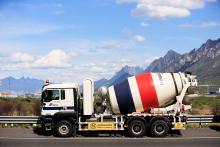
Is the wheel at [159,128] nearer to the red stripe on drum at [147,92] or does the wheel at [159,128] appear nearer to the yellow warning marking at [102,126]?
the red stripe on drum at [147,92]

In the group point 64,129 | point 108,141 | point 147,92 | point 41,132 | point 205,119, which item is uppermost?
point 147,92

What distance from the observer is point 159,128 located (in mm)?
19359

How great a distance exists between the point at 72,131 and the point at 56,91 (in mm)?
2013

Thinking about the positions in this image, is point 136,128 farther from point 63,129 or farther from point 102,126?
point 63,129

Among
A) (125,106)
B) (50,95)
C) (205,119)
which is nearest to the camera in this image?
(125,106)

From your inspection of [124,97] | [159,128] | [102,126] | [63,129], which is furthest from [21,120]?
[159,128]

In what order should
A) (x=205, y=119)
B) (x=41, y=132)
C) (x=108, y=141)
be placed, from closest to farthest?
(x=108, y=141) → (x=41, y=132) → (x=205, y=119)

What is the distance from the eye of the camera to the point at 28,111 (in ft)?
94.4

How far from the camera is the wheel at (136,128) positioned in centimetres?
1933

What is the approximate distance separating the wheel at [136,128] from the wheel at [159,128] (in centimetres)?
41

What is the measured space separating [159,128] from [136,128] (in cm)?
104

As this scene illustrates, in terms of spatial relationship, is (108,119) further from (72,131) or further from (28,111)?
(28,111)

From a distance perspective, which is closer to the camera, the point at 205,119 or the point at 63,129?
the point at 63,129

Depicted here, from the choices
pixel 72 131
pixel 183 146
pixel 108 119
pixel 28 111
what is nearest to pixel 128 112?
pixel 108 119
